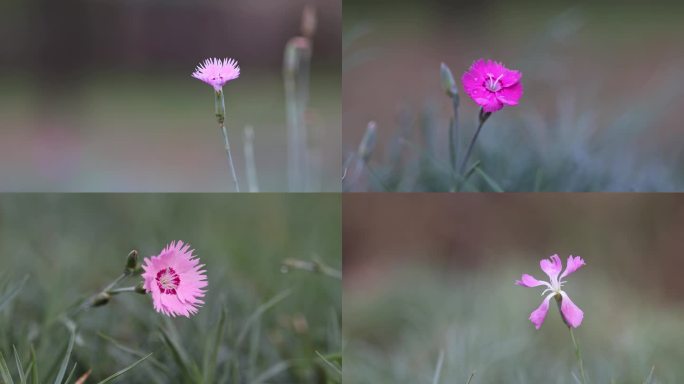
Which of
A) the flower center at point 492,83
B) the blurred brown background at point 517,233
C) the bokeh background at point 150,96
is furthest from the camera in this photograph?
the bokeh background at point 150,96

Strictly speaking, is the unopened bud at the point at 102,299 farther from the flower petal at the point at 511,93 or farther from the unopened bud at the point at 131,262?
the flower petal at the point at 511,93

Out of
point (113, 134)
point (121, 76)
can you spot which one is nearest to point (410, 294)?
point (113, 134)

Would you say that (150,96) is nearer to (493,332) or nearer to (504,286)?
(504,286)

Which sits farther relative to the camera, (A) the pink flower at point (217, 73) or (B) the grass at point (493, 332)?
(B) the grass at point (493, 332)

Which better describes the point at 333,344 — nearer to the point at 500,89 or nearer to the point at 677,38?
the point at 500,89

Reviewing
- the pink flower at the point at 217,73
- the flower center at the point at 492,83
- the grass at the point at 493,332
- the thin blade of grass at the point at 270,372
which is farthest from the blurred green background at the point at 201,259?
the flower center at the point at 492,83

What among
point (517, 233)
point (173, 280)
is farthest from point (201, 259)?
point (517, 233)

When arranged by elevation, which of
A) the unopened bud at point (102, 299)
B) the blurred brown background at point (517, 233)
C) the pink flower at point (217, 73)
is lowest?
the unopened bud at point (102, 299)
